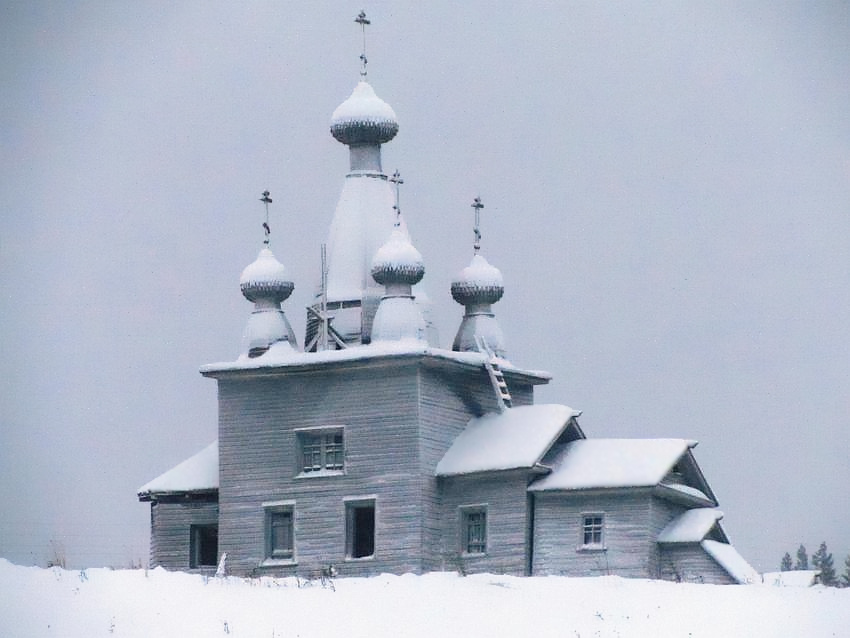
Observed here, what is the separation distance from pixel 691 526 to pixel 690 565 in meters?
0.93

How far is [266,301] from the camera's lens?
6231 cm

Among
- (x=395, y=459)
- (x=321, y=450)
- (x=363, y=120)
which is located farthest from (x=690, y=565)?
(x=363, y=120)

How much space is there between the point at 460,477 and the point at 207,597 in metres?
12.1

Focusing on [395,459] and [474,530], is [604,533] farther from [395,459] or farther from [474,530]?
[395,459]

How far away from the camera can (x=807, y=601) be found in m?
48.5

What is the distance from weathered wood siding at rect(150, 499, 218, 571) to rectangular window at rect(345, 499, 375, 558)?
450 cm

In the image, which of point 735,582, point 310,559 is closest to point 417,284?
point 310,559

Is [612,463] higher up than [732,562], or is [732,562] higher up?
[612,463]

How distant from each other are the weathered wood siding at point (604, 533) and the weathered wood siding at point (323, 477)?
2.83 meters

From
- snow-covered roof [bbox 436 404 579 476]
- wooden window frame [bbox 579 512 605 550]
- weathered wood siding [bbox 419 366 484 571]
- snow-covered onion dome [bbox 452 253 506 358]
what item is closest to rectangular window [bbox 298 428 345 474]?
weathered wood siding [bbox 419 366 484 571]

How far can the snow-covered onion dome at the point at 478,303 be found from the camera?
204ft

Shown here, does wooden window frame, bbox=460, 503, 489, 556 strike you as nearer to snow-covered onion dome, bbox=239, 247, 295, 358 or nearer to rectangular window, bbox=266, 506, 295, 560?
rectangular window, bbox=266, 506, 295, 560

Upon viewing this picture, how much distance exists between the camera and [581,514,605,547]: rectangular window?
57000 mm

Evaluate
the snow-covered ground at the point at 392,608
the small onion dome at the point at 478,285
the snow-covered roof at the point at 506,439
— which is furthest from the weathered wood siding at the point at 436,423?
the snow-covered ground at the point at 392,608
